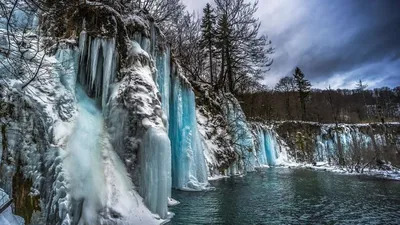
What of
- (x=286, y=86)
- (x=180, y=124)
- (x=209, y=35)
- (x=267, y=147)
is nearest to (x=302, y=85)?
(x=286, y=86)

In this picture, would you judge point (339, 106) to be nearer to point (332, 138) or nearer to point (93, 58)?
point (332, 138)

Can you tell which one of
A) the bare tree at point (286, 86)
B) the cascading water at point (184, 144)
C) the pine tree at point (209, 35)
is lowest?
the cascading water at point (184, 144)

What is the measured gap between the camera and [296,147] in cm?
3694

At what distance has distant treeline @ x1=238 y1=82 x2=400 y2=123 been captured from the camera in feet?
162

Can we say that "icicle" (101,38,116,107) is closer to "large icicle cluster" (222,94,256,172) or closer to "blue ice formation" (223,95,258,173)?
"large icicle cluster" (222,94,256,172)

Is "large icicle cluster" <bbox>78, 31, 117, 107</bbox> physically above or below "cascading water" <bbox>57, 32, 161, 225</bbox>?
above

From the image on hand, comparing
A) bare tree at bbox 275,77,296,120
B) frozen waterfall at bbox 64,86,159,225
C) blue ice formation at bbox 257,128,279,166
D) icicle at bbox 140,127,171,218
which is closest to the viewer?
frozen waterfall at bbox 64,86,159,225

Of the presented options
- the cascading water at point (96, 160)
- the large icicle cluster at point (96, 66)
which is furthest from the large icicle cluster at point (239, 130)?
the cascading water at point (96, 160)

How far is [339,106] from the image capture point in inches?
2451

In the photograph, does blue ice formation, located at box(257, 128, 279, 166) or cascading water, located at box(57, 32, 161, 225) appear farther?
blue ice formation, located at box(257, 128, 279, 166)

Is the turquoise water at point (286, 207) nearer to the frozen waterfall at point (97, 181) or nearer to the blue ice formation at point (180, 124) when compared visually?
the blue ice formation at point (180, 124)

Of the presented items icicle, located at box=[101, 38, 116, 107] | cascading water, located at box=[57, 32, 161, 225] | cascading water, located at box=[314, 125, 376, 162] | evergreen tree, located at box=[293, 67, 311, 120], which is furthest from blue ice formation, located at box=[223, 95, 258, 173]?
evergreen tree, located at box=[293, 67, 311, 120]

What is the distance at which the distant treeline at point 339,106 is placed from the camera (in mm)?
49438

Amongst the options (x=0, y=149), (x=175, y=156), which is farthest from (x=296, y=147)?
(x=0, y=149)
